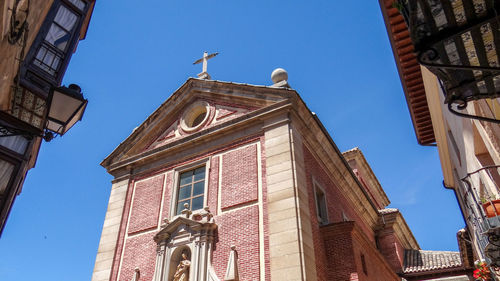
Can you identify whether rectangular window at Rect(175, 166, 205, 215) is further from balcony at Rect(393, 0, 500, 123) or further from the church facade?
balcony at Rect(393, 0, 500, 123)

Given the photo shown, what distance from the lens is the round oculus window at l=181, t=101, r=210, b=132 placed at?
48.2 ft

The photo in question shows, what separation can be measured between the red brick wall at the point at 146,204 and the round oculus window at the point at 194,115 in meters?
2.28

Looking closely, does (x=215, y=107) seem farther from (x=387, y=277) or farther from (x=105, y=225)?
(x=387, y=277)

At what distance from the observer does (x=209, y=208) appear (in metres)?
11.9

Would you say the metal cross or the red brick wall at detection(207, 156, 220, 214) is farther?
the metal cross

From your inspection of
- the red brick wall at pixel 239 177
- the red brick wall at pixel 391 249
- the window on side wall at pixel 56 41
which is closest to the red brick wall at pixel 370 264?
the red brick wall at pixel 391 249

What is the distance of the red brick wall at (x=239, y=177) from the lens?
11.5m

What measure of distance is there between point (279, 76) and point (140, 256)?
751 cm

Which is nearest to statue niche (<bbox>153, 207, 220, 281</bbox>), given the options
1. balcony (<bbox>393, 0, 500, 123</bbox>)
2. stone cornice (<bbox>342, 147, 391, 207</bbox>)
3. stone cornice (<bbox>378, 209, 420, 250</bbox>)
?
balcony (<bbox>393, 0, 500, 123</bbox>)

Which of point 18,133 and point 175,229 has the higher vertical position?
point 175,229

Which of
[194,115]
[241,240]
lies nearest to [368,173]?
[194,115]

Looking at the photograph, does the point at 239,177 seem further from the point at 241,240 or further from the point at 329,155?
the point at 329,155

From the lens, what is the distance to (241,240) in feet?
35.1

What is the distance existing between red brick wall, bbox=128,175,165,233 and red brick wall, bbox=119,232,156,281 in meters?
0.38
